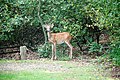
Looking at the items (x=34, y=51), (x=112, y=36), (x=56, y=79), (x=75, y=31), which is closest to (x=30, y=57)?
(x=34, y=51)

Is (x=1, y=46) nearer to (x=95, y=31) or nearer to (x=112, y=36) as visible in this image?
(x=95, y=31)

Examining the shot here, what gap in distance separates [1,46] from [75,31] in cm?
423

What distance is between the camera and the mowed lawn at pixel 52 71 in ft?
35.4

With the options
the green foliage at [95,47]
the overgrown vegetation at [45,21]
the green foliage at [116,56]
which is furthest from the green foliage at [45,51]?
the green foliage at [116,56]

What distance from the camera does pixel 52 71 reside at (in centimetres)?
1194

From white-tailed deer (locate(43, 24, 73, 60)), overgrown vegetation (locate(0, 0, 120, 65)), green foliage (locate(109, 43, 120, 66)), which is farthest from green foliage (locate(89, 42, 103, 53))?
green foliage (locate(109, 43, 120, 66))

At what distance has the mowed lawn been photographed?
10787 millimetres

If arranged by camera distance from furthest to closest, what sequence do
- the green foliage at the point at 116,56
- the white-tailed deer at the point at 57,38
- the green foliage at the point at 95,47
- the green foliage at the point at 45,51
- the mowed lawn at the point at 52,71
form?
the green foliage at the point at 45,51 < the green foliage at the point at 95,47 < the white-tailed deer at the point at 57,38 < the green foliage at the point at 116,56 < the mowed lawn at the point at 52,71

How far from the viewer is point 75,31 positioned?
15.9m

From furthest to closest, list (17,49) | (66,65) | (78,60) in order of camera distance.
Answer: (17,49) < (78,60) < (66,65)

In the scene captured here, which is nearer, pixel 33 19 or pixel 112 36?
pixel 112 36

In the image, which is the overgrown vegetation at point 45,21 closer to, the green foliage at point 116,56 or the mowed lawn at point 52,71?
the green foliage at point 116,56

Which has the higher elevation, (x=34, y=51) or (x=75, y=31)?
(x=75, y=31)

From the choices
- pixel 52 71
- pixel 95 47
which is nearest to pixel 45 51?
pixel 95 47
